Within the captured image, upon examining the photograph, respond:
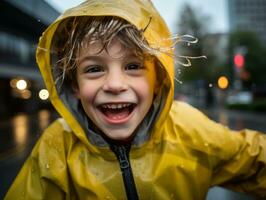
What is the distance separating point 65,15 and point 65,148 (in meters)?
0.66

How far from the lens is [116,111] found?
1934mm

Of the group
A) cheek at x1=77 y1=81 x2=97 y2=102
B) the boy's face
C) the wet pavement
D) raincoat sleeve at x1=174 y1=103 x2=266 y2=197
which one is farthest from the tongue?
the wet pavement

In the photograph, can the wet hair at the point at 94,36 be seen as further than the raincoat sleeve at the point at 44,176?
No

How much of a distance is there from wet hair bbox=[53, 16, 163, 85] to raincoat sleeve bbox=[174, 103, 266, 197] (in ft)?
1.53

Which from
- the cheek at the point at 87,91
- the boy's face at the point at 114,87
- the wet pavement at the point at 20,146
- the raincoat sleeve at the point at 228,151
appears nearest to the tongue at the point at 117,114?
the boy's face at the point at 114,87

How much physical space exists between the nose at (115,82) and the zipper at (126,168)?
309mm

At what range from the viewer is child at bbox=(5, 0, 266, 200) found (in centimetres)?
189

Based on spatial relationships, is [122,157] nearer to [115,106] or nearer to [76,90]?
[115,106]

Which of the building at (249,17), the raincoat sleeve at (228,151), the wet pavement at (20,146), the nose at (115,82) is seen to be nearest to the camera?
the nose at (115,82)

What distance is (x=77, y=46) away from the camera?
197 centimetres

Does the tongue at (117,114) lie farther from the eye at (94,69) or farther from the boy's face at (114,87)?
the eye at (94,69)

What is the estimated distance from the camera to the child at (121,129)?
1895 millimetres

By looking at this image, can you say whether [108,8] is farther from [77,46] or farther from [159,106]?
[159,106]

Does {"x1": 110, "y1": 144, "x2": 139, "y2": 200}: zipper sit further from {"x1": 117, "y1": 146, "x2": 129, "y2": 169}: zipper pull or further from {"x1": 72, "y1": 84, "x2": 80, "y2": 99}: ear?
{"x1": 72, "y1": 84, "x2": 80, "y2": 99}: ear
